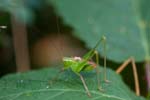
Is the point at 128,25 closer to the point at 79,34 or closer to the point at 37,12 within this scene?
the point at 79,34

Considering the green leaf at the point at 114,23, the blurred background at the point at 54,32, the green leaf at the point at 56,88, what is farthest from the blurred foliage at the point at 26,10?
the green leaf at the point at 56,88

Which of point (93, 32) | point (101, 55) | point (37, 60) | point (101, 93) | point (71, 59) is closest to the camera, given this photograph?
point (101, 93)

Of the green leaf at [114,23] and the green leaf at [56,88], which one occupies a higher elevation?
the green leaf at [114,23]

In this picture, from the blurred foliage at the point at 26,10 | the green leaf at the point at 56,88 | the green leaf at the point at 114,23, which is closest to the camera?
the green leaf at the point at 56,88

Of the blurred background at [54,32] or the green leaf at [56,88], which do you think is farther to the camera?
the blurred background at [54,32]

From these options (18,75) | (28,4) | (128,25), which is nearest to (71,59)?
(18,75)

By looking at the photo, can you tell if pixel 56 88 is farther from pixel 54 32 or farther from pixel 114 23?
pixel 54 32

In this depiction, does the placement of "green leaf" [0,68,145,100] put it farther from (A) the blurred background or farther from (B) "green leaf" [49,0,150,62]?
(B) "green leaf" [49,0,150,62]

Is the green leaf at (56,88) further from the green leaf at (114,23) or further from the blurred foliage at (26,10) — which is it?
the blurred foliage at (26,10)
